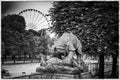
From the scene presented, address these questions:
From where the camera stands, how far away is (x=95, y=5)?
12344 millimetres

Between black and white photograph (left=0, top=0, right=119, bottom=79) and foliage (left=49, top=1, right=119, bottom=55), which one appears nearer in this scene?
black and white photograph (left=0, top=0, right=119, bottom=79)

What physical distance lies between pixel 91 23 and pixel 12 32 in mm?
4023

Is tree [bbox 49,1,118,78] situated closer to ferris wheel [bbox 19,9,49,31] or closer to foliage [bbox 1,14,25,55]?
ferris wheel [bbox 19,9,49,31]

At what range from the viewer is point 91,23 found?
12539mm

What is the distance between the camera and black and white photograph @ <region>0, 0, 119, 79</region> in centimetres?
1116

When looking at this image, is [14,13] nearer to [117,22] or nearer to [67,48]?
[67,48]

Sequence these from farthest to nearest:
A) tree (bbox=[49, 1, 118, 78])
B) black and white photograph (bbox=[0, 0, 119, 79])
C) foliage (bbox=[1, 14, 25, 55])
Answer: tree (bbox=[49, 1, 118, 78])
foliage (bbox=[1, 14, 25, 55])
black and white photograph (bbox=[0, 0, 119, 79])

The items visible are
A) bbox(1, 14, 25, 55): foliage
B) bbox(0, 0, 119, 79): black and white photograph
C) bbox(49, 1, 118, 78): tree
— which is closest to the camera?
bbox(0, 0, 119, 79): black and white photograph

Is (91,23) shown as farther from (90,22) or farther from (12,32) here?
(12,32)

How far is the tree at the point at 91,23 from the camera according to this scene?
39.7 ft

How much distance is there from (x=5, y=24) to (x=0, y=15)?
19.8 inches

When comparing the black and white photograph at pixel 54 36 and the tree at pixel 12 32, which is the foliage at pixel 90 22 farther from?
the tree at pixel 12 32

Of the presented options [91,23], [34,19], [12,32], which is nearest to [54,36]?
[34,19]

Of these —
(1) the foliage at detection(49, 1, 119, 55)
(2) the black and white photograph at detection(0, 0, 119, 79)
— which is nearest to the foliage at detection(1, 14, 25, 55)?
(2) the black and white photograph at detection(0, 0, 119, 79)
